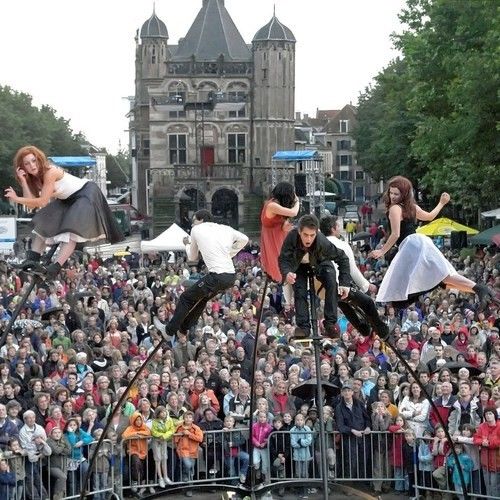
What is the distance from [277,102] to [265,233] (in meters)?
80.8

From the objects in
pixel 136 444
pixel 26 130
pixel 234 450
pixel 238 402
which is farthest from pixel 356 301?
pixel 26 130

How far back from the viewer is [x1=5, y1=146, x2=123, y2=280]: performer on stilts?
10.7m

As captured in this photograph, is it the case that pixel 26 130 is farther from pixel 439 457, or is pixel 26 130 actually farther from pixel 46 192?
pixel 46 192

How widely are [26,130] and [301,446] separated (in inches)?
2976

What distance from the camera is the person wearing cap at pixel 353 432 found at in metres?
15.9

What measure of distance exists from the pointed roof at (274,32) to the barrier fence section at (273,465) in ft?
256

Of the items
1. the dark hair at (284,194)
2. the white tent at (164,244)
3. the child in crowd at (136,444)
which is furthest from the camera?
the white tent at (164,244)

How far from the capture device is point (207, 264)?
1162 cm

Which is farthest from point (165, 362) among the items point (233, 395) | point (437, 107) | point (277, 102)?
point (277, 102)

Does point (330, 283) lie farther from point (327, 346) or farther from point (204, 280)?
point (327, 346)

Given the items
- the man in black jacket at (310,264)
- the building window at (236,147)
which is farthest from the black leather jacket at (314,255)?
the building window at (236,147)

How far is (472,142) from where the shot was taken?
35594 mm

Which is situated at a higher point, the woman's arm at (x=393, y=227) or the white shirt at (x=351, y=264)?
the woman's arm at (x=393, y=227)

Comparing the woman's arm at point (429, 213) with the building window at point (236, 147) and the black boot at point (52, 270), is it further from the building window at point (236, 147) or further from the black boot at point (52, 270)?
the building window at point (236, 147)
